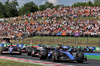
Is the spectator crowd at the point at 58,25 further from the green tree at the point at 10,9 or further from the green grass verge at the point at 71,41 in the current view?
the green tree at the point at 10,9

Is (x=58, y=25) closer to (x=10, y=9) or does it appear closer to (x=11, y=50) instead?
(x=11, y=50)

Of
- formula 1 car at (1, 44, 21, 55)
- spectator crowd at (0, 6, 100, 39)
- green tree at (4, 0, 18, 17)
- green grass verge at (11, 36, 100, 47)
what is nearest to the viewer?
formula 1 car at (1, 44, 21, 55)

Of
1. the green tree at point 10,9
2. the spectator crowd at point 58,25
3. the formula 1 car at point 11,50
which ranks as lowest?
the formula 1 car at point 11,50

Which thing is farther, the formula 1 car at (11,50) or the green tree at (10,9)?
the green tree at (10,9)

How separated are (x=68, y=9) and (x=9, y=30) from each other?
1424cm

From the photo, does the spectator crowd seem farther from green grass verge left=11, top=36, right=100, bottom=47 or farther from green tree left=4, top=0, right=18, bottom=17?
green tree left=4, top=0, right=18, bottom=17

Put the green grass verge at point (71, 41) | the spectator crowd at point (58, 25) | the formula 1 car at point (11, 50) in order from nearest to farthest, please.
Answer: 1. the formula 1 car at point (11, 50)
2. the green grass verge at point (71, 41)
3. the spectator crowd at point (58, 25)

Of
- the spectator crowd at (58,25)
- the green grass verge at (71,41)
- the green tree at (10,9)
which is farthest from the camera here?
the green tree at (10,9)

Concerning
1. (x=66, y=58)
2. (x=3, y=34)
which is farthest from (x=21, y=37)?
(x=66, y=58)

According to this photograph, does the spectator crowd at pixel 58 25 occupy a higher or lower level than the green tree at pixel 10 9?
lower

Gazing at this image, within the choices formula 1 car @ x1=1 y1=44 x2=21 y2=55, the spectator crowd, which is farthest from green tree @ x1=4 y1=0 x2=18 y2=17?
formula 1 car @ x1=1 y1=44 x2=21 y2=55

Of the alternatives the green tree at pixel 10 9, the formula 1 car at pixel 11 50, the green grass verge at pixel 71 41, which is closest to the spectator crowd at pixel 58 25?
the green grass verge at pixel 71 41

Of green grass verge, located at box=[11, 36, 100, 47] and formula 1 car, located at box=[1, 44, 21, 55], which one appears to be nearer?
formula 1 car, located at box=[1, 44, 21, 55]

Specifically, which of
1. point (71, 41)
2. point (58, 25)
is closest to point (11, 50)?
point (71, 41)
